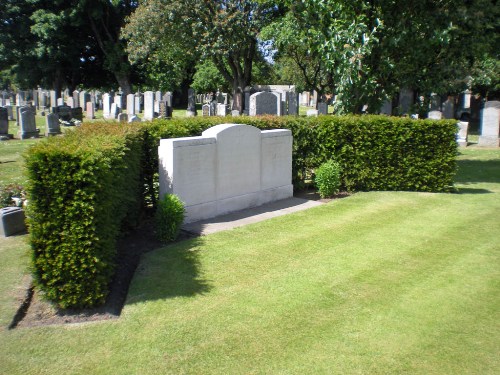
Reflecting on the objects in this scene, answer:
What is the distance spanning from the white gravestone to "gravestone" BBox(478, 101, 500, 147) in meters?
12.9

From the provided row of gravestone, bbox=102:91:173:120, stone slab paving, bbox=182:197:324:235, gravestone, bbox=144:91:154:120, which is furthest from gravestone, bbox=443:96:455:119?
stone slab paving, bbox=182:197:324:235

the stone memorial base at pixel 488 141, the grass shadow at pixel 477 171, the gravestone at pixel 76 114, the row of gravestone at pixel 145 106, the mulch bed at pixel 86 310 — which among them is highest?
the row of gravestone at pixel 145 106

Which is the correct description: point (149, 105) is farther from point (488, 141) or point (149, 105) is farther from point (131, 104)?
point (488, 141)

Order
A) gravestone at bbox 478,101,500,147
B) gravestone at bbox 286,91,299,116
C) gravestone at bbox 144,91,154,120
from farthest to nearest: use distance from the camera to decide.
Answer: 1. gravestone at bbox 144,91,154,120
2. gravestone at bbox 286,91,299,116
3. gravestone at bbox 478,101,500,147

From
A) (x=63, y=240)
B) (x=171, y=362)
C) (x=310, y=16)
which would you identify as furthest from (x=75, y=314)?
(x=310, y=16)

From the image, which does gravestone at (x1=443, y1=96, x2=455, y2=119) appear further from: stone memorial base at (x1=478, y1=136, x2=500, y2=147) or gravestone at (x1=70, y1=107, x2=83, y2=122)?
gravestone at (x1=70, y1=107, x2=83, y2=122)

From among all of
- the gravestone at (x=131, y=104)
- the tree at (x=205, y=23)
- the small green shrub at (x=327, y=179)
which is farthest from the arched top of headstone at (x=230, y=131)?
the gravestone at (x=131, y=104)

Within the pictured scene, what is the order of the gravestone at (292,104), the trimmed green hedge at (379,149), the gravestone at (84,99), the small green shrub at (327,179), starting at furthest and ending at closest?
the gravestone at (84,99)
the gravestone at (292,104)
the trimmed green hedge at (379,149)
the small green shrub at (327,179)

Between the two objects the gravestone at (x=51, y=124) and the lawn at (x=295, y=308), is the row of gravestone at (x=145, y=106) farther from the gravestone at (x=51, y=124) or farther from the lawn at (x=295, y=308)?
the lawn at (x=295, y=308)

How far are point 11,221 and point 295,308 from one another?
17.4ft

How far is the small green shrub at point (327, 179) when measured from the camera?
10.5m

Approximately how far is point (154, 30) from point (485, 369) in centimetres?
2844

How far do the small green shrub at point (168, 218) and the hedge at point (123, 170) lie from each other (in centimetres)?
46

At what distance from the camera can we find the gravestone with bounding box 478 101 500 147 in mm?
19328
